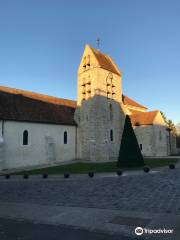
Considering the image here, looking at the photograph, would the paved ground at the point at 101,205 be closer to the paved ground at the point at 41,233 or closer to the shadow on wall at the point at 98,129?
the paved ground at the point at 41,233

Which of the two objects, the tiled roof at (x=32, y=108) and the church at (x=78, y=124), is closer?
the church at (x=78, y=124)

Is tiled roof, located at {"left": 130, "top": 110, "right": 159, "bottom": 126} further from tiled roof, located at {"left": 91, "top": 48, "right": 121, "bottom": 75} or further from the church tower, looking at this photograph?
tiled roof, located at {"left": 91, "top": 48, "right": 121, "bottom": 75}

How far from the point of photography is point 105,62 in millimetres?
40688

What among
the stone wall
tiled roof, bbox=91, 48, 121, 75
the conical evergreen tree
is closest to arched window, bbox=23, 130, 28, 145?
the stone wall

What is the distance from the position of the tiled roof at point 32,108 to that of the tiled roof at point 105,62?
9707mm

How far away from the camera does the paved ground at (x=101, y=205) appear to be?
A: 7.73 meters

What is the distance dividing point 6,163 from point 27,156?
10.2 ft

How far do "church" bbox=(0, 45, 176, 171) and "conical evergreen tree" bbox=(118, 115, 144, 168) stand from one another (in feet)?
32.4

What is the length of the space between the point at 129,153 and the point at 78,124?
15172 millimetres

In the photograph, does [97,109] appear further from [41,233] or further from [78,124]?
[41,233]

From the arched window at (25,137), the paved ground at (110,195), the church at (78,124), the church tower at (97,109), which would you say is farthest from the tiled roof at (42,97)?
the paved ground at (110,195)

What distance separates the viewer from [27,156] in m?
30.6

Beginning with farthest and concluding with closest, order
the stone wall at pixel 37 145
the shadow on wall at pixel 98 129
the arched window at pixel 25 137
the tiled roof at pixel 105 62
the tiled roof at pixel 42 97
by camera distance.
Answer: the tiled roof at pixel 105 62
the shadow on wall at pixel 98 129
the tiled roof at pixel 42 97
the arched window at pixel 25 137
the stone wall at pixel 37 145

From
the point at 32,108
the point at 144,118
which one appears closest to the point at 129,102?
the point at 144,118
